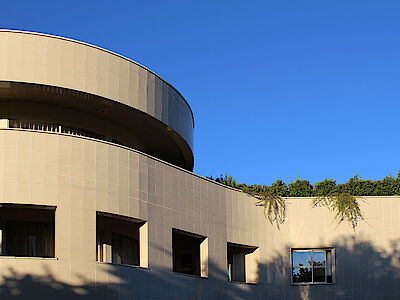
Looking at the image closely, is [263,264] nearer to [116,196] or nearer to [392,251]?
[392,251]

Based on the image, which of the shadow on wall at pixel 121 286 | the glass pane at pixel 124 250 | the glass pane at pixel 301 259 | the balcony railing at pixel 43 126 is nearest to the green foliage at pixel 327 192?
the glass pane at pixel 301 259

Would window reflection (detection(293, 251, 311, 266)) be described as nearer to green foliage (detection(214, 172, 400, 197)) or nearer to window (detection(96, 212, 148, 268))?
green foliage (detection(214, 172, 400, 197))

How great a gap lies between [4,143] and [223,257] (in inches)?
427

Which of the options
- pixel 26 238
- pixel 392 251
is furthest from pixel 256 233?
pixel 26 238

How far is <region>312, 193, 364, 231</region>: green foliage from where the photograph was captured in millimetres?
31891

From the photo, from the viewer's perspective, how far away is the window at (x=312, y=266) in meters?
31.9

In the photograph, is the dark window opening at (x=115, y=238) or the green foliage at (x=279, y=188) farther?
the green foliage at (x=279, y=188)

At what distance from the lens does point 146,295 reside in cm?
2466

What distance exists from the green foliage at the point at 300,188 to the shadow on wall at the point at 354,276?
265cm

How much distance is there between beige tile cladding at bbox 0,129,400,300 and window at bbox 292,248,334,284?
48 centimetres

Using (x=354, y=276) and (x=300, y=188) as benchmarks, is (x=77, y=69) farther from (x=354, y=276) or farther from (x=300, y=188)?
(x=354, y=276)

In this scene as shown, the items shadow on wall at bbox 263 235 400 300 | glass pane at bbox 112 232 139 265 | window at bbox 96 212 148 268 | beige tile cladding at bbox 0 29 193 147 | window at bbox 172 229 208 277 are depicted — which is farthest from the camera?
window at bbox 172 229 208 277

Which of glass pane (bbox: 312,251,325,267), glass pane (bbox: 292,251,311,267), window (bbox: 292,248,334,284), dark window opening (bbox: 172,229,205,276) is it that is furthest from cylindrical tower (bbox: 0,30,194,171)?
glass pane (bbox: 312,251,325,267)

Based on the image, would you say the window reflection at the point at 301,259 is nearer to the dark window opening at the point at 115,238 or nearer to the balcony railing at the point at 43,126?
the dark window opening at the point at 115,238
